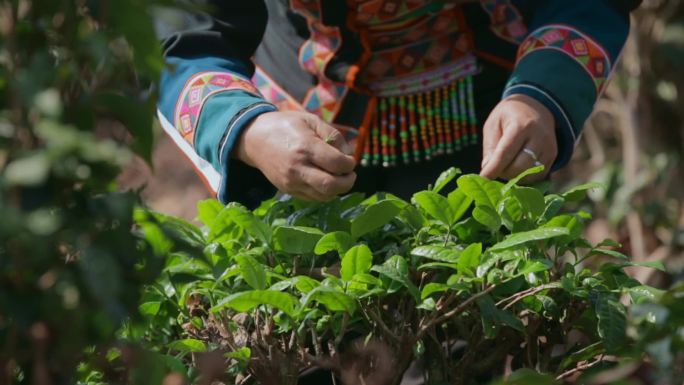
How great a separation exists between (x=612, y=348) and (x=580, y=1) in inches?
33.9

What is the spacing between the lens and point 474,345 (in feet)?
4.94

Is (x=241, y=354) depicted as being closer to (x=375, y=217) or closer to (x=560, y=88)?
(x=375, y=217)

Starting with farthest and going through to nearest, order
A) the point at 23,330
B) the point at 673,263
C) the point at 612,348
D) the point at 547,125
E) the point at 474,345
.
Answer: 1. the point at 673,263
2. the point at 547,125
3. the point at 474,345
4. the point at 612,348
5. the point at 23,330

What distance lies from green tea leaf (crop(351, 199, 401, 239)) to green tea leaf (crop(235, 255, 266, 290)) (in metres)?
0.15

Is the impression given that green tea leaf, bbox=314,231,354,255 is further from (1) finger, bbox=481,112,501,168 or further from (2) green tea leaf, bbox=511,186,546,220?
(1) finger, bbox=481,112,501,168

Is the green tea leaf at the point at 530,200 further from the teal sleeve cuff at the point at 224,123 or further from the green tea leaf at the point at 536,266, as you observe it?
the teal sleeve cuff at the point at 224,123

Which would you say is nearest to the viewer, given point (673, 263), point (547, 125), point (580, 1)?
point (547, 125)

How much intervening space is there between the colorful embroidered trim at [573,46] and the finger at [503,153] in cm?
28

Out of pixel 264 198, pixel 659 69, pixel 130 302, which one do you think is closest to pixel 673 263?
pixel 659 69

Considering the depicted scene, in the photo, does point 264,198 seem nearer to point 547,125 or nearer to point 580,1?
point 547,125

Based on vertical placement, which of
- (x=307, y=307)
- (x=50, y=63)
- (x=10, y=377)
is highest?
(x=50, y=63)

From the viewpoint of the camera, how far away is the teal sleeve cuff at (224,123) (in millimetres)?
1764

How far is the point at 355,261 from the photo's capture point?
1.42m

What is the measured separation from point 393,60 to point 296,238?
0.72 metres
